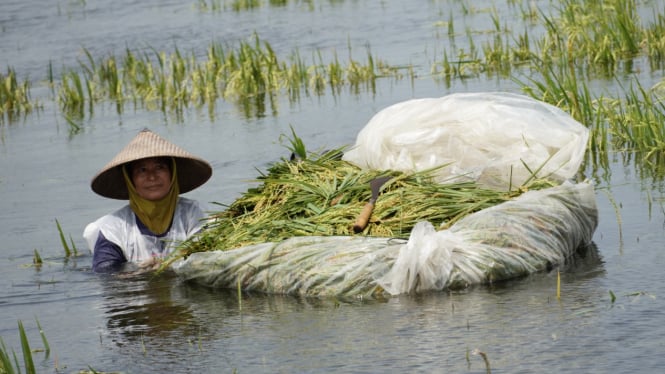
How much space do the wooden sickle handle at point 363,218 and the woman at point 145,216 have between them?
1209 millimetres

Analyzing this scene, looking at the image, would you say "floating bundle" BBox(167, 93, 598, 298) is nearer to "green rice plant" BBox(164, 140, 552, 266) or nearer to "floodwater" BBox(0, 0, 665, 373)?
"green rice plant" BBox(164, 140, 552, 266)

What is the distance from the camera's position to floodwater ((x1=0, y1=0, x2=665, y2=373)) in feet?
14.3

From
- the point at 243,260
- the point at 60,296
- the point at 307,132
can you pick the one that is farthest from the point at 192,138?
the point at 243,260

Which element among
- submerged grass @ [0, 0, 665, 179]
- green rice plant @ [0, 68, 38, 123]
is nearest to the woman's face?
submerged grass @ [0, 0, 665, 179]

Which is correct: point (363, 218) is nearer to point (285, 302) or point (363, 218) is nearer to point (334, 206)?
point (334, 206)

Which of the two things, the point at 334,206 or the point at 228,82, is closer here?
the point at 334,206

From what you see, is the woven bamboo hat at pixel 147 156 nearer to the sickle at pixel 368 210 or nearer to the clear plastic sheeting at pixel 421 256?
the clear plastic sheeting at pixel 421 256

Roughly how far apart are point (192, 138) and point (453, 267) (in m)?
5.74

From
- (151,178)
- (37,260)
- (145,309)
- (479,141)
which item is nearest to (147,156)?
(151,178)

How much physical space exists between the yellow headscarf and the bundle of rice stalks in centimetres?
32

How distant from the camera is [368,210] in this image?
5.66 metres

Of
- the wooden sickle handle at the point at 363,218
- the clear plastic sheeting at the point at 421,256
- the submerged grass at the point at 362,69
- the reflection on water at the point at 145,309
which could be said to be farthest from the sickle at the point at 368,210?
the submerged grass at the point at 362,69

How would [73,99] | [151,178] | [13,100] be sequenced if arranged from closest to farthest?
[151,178] → [73,99] → [13,100]

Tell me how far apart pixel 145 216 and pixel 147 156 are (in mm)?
399
